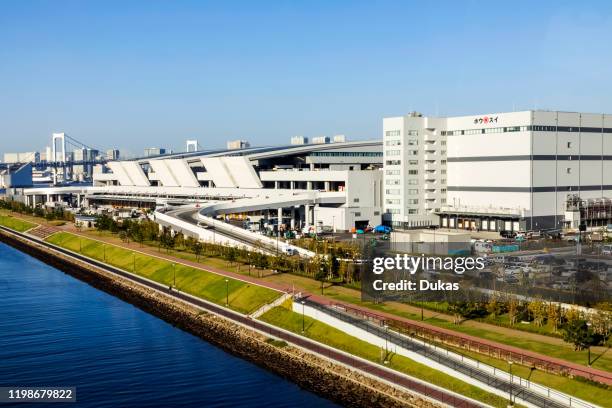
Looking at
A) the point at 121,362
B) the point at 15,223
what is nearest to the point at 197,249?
the point at 121,362

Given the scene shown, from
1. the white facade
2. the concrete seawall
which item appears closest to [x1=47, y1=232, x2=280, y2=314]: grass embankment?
the concrete seawall

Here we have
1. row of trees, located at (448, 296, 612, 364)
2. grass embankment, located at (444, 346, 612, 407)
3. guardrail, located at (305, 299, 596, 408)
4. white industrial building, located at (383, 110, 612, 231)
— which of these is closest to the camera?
grass embankment, located at (444, 346, 612, 407)

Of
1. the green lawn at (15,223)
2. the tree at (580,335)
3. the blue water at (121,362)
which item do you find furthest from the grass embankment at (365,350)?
the green lawn at (15,223)

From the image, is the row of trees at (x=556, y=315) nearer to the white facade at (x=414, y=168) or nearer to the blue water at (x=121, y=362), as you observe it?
the blue water at (x=121, y=362)

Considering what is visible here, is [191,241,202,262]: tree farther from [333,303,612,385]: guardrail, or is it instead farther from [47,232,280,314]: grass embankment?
[333,303,612,385]: guardrail

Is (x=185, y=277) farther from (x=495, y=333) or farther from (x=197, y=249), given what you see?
(x=495, y=333)

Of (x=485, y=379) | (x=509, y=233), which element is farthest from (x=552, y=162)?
(x=485, y=379)
